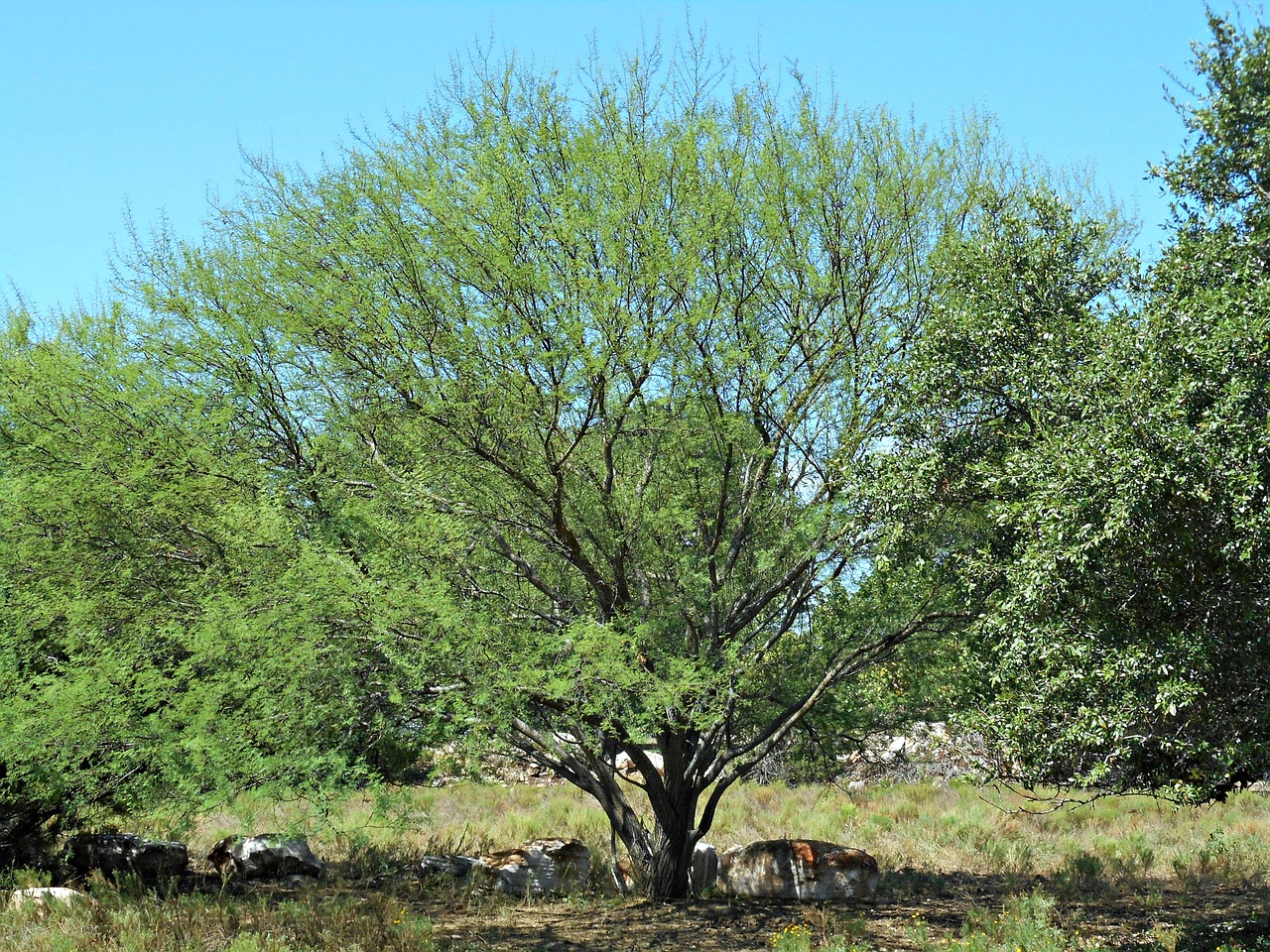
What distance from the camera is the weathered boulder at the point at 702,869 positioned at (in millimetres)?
13578

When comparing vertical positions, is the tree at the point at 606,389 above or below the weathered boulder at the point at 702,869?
above

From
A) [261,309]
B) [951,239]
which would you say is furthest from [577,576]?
[951,239]

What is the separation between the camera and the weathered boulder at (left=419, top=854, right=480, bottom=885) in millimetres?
14273

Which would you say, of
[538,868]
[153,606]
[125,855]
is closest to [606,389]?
[153,606]

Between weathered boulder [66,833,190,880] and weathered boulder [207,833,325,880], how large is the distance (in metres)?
0.70

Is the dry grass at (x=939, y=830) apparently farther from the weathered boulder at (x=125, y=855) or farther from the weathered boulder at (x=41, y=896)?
the weathered boulder at (x=41, y=896)

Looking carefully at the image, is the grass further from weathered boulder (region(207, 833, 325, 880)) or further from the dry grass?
weathered boulder (region(207, 833, 325, 880))

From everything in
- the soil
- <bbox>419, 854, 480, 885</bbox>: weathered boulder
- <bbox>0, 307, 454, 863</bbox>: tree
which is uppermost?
<bbox>0, 307, 454, 863</bbox>: tree

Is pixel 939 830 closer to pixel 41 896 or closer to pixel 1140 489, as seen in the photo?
pixel 1140 489

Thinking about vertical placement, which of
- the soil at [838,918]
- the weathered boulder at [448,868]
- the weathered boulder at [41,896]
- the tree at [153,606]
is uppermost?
the tree at [153,606]

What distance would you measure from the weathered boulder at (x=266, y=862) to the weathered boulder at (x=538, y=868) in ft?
8.97

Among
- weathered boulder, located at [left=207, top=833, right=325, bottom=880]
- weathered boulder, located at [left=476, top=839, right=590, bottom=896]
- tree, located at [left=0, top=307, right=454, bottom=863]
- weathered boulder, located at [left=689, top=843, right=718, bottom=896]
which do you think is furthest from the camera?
weathered boulder, located at [left=207, top=833, right=325, bottom=880]

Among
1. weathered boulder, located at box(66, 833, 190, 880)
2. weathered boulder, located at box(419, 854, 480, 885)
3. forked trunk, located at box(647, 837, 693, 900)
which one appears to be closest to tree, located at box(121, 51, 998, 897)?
forked trunk, located at box(647, 837, 693, 900)

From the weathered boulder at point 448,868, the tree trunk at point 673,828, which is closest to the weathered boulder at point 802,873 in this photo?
the tree trunk at point 673,828
